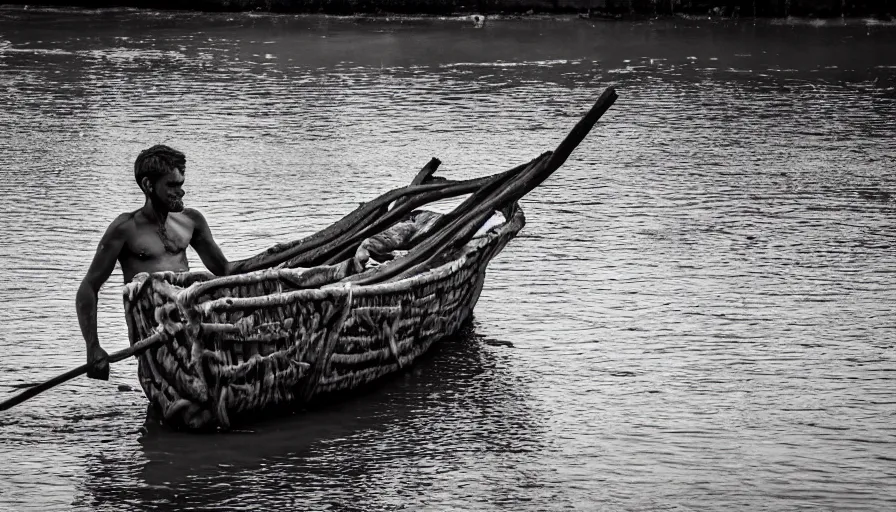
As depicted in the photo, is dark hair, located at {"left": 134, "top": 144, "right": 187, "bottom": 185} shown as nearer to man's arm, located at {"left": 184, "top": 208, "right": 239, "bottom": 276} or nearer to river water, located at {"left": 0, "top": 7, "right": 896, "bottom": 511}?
man's arm, located at {"left": 184, "top": 208, "right": 239, "bottom": 276}

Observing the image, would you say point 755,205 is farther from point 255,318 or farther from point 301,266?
point 255,318

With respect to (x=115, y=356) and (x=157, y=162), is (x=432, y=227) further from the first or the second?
(x=115, y=356)

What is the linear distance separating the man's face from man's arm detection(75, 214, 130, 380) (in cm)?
19

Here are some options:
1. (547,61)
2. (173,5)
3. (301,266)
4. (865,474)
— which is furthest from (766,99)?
(173,5)

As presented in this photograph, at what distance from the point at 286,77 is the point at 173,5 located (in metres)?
11.4

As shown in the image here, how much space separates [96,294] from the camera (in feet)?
23.1

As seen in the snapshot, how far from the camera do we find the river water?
6.73 meters

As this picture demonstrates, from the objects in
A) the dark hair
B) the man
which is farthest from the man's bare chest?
the dark hair

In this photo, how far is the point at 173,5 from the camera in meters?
30.9

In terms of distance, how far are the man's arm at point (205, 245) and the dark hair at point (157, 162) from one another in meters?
0.50

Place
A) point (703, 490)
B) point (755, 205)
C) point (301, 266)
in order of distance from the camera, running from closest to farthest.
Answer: point (703, 490) → point (301, 266) → point (755, 205)

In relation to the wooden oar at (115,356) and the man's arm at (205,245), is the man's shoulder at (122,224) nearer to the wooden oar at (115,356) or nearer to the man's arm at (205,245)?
the man's arm at (205,245)

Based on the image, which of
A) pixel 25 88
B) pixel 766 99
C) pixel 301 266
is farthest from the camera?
pixel 25 88

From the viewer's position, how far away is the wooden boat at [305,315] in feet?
22.3
